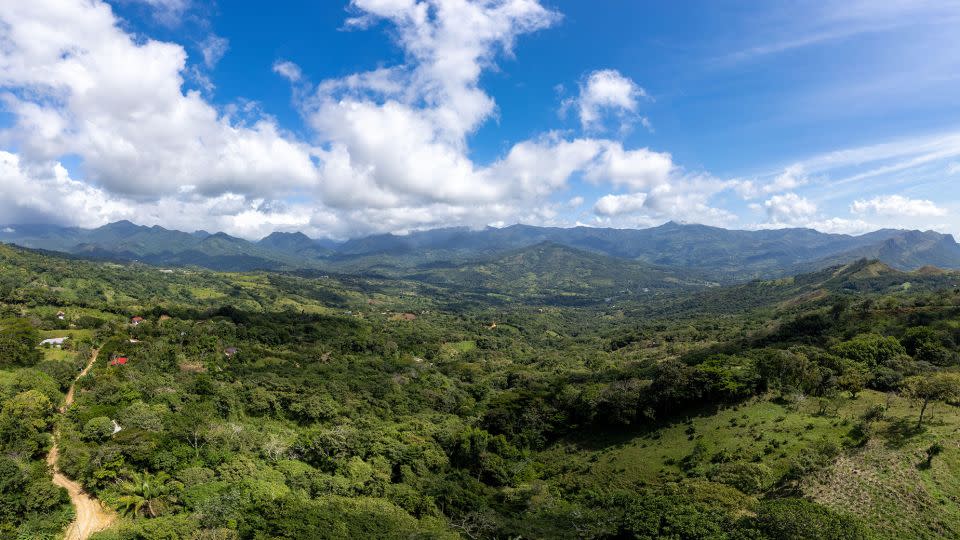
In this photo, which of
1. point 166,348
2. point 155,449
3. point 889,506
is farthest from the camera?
point 166,348

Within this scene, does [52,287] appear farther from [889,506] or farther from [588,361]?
[889,506]

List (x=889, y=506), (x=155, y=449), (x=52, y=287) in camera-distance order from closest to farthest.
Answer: (x=889, y=506)
(x=155, y=449)
(x=52, y=287)

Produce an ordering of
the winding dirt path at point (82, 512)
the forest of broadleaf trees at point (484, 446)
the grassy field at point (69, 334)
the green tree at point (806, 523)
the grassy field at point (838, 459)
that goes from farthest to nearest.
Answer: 1. the grassy field at point (69, 334)
2. the winding dirt path at point (82, 512)
3. the forest of broadleaf trees at point (484, 446)
4. the grassy field at point (838, 459)
5. the green tree at point (806, 523)

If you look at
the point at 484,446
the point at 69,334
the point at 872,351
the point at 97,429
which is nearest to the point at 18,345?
the point at 69,334

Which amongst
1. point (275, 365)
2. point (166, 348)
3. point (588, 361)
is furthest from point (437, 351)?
point (166, 348)

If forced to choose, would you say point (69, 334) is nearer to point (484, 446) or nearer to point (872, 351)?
point (484, 446)

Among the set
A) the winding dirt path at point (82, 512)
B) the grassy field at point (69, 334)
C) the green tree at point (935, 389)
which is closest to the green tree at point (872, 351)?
the green tree at point (935, 389)

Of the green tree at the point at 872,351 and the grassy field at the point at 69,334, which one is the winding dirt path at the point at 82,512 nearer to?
the grassy field at the point at 69,334

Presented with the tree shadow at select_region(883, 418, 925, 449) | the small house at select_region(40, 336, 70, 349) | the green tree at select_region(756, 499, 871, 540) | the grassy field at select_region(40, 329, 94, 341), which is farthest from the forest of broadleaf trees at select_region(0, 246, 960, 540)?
the small house at select_region(40, 336, 70, 349)
